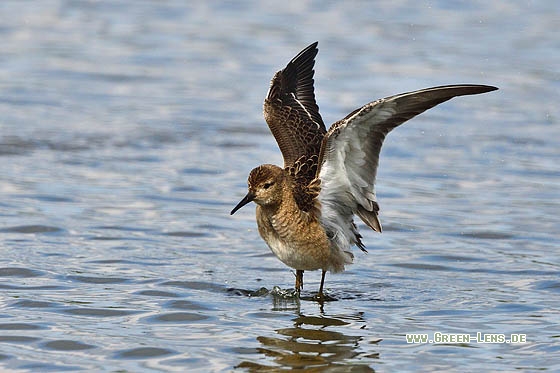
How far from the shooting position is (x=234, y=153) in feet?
41.2

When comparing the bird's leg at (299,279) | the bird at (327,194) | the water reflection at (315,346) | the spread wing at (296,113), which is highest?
the spread wing at (296,113)

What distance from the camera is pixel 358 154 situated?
7957mm

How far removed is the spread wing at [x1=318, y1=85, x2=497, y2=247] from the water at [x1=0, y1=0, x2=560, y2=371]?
22.5 inches

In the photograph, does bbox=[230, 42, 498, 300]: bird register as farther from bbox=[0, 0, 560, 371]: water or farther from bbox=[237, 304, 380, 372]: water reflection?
bbox=[237, 304, 380, 372]: water reflection

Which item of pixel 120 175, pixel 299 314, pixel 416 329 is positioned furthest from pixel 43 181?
pixel 416 329

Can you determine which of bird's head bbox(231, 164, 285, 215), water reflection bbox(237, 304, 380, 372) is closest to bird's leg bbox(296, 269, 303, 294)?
bird's head bbox(231, 164, 285, 215)

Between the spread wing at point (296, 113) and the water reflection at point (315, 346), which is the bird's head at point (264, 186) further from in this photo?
the water reflection at point (315, 346)

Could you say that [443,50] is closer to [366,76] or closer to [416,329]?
[366,76]

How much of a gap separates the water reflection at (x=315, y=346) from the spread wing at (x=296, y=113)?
61.1 inches

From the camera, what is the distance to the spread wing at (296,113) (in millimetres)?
9125

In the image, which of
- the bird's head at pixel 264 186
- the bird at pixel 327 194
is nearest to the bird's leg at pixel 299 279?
the bird at pixel 327 194

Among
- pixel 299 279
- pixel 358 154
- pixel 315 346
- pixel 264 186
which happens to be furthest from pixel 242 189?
pixel 315 346

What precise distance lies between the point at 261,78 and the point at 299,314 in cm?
857

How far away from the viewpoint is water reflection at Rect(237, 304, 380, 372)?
6.63 metres
